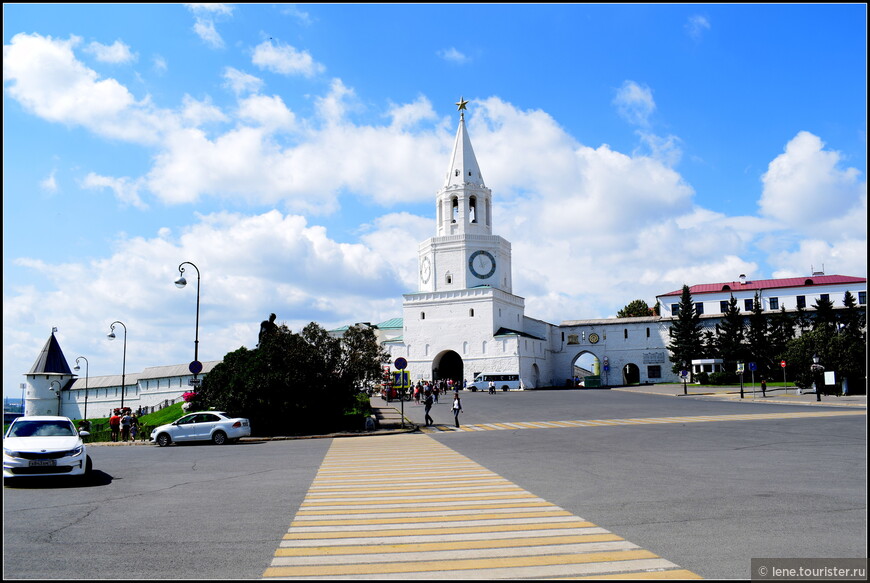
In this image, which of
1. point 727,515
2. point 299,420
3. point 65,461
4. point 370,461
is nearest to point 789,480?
point 727,515

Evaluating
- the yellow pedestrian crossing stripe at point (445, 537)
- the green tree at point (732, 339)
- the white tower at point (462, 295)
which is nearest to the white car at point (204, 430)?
the yellow pedestrian crossing stripe at point (445, 537)

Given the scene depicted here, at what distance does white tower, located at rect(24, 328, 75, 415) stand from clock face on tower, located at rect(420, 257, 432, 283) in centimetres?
4200

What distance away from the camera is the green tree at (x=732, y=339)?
212 ft

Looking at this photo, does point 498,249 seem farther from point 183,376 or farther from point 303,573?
point 303,573

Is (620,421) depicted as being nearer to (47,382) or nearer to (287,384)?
(287,384)

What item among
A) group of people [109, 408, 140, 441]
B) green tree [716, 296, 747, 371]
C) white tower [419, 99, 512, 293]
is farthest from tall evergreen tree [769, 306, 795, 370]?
group of people [109, 408, 140, 441]

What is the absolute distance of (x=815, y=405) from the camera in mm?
34625

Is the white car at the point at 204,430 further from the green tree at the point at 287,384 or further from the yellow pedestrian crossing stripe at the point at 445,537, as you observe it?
the yellow pedestrian crossing stripe at the point at 445,537

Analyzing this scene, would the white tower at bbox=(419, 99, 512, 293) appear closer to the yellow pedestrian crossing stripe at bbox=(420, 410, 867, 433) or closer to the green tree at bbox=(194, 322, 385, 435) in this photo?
the green tree at bbox=(194, 322, 385, 435)

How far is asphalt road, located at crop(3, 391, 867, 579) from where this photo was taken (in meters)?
7.63

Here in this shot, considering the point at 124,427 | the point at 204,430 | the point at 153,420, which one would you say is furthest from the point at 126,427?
the point at 153,420

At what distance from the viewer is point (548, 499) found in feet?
36.2

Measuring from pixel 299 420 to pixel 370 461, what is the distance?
11.8 metres

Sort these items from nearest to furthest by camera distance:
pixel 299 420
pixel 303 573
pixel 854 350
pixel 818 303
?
pixel 303 573 < pixel 299 420 < pixel 854 350 < pixel 818 303
